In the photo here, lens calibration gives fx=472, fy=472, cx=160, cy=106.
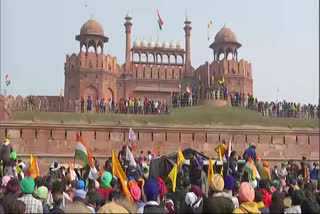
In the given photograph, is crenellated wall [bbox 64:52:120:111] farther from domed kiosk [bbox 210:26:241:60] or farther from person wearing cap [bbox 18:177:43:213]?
person wearing cap [bbox 18:177:43:213]

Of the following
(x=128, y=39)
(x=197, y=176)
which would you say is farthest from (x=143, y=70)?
(x=197, y=176)

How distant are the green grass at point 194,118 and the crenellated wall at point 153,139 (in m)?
0.59

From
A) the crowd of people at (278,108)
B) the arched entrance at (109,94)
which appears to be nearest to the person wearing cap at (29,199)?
the crowd of people at (278,108)

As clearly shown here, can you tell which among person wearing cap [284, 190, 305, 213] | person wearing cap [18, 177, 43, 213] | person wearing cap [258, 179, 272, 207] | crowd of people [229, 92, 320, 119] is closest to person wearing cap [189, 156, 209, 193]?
person wearing cap [258, 179, 272, 207]

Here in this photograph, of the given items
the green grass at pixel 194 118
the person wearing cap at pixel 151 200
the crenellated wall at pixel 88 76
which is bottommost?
the person wearing cap at pixel 151 200

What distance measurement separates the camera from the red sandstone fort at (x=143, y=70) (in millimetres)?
35375

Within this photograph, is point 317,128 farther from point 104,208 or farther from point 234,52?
point 104,208

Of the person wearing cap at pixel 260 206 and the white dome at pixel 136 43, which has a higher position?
the white dome at pixel 136 43

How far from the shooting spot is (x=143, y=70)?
37906 mm

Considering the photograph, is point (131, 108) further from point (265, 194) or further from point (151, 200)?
point (151, 200)

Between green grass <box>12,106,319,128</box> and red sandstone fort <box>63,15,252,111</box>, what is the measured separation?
33.6 feet

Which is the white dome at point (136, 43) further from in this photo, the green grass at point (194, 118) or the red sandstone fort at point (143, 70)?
the green grass at point (194, 118)

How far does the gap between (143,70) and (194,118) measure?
1427 cm

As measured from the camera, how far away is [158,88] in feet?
123
